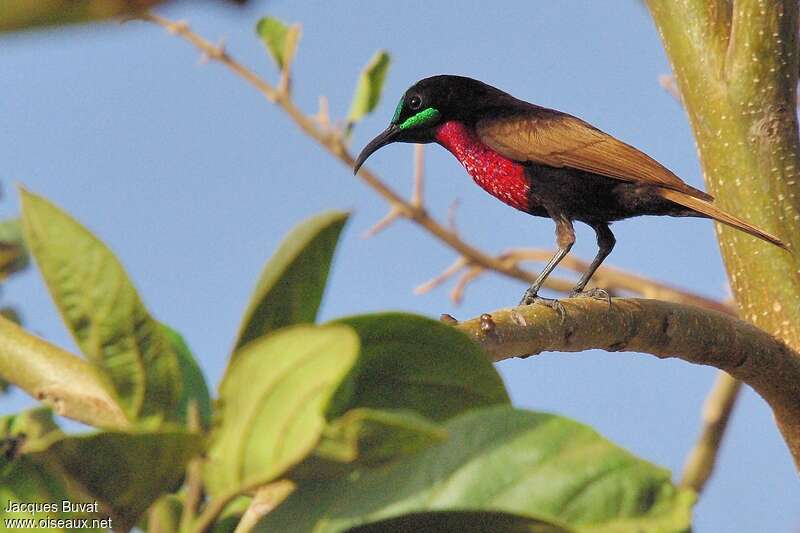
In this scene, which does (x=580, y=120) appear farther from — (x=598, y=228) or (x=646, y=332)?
(x=646, y=332)

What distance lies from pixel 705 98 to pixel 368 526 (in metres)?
2.29

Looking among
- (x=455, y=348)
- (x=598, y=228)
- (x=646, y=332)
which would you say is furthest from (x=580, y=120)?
(x=455, y=348)

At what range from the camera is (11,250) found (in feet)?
5.98

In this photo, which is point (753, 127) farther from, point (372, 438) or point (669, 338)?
point (372, 438)

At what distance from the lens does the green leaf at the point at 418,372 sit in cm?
78

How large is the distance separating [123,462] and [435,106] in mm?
3637

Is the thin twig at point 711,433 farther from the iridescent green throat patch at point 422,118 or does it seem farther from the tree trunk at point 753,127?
the iridescent green throat patch at point 422,118

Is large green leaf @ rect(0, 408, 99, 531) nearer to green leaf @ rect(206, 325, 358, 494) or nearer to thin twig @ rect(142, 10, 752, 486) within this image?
green leaf @ rect(206, 325, 358, 494)

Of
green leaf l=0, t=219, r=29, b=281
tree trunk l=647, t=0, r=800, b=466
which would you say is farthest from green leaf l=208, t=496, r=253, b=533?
tree trunk l=647, t=0, r=800, b=466

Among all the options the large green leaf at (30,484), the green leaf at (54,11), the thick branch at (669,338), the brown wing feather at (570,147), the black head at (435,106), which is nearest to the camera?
the green leaf at (54,11)

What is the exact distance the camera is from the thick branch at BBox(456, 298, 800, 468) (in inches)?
64.8

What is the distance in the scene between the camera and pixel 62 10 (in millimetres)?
373

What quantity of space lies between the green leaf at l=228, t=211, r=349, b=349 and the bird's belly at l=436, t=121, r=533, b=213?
121 inches

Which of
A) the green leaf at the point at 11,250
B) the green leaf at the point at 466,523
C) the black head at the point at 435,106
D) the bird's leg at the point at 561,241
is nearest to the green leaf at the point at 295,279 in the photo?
the green leaf at the point at 466,523
